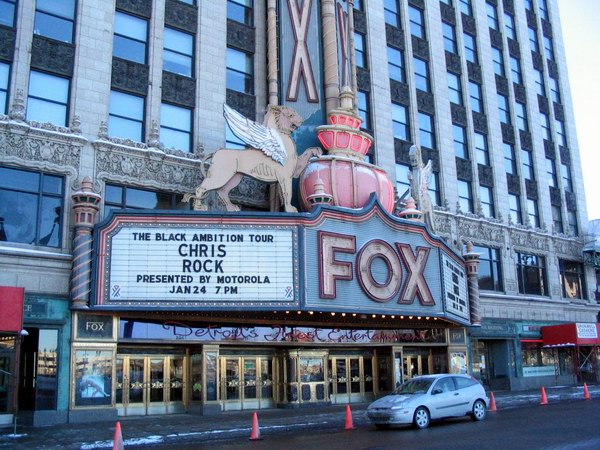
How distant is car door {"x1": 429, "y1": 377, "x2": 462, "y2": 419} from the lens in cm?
2016

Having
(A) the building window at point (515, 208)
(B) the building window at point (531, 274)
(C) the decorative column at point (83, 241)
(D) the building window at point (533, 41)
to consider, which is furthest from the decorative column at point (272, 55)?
(D) the building window at point (533, 41)

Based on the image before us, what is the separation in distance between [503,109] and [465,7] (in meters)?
7.21

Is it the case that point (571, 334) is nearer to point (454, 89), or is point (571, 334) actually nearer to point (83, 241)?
point (454, 89)

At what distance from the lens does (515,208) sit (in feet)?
140

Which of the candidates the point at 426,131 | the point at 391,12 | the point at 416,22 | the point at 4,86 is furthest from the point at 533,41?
the point at 4,86

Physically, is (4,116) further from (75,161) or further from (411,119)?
(411,119)

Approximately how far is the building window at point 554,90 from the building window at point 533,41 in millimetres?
2321

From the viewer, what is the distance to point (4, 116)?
23.7m

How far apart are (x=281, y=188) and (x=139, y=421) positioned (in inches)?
410

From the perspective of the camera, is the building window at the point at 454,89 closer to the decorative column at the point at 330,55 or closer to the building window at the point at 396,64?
the building window at the point at 396,64

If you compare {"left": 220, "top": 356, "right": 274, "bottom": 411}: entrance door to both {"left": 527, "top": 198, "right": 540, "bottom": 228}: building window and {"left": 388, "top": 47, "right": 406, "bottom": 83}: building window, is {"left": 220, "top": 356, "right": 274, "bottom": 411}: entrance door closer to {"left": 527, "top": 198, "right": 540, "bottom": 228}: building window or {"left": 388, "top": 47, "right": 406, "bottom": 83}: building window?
{"left": 388, "top": 47, "right": 406, "bottom": 83}: building window

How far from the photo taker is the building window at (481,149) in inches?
1624

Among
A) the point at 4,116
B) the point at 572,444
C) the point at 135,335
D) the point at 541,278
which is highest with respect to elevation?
the point at 4,116

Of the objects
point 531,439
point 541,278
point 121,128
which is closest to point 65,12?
point 121,128
